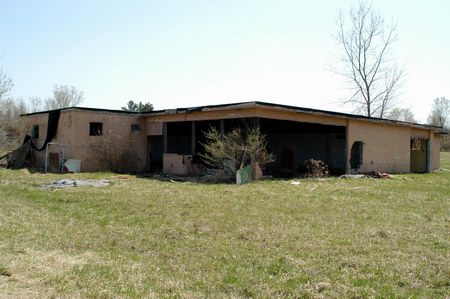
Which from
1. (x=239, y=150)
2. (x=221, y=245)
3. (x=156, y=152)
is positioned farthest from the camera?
(x=156, y=152)

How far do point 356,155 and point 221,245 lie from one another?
698 inches

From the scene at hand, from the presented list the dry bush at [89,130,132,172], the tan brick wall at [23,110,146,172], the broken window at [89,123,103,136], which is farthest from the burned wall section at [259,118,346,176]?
the broken window at [89,123,103,136]

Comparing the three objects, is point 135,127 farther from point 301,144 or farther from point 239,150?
point 301,144

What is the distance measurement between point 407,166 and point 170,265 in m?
22.9

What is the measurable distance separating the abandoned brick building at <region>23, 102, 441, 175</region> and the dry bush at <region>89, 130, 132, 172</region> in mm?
159

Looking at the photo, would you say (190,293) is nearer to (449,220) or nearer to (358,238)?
(358,238)

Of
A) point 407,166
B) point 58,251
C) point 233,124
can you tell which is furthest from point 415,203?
point 407,166

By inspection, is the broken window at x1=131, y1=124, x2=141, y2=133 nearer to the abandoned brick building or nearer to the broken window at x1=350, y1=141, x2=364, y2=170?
the abandoned brick building

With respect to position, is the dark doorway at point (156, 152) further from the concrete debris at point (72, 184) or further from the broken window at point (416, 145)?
the broken window at point (416, 145)

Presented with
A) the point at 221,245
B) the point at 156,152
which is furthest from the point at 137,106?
the point at 221,245

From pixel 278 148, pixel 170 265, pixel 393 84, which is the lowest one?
pixel 170 265

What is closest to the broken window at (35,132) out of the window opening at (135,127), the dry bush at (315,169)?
the window opening at (135,127)

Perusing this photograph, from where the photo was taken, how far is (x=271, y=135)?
28.0 m

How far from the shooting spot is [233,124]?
77.4 feet
